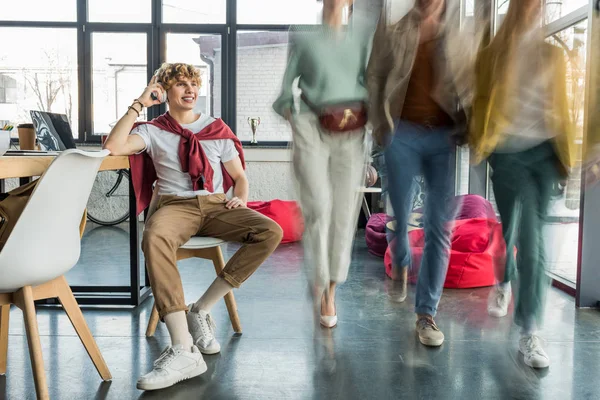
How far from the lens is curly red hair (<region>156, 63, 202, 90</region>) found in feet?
8.66

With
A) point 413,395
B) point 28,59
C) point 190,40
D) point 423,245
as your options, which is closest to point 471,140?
point 423,245

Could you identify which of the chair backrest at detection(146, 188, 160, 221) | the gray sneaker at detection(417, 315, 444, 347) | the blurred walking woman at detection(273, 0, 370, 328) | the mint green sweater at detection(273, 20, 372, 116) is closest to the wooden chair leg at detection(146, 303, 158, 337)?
the chair backrest at detection(146, 188, 160, 221)

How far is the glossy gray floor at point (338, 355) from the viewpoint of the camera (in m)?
2.14

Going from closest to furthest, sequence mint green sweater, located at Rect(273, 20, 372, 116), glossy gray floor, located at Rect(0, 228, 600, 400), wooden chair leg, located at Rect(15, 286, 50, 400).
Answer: mint green sweater, located at Rect(273, 20, 372, 116) → wooden chair leg, located at Rect(15, 286, 50, 400) → glossy gray floor, located at Rect(0, 228, 600, 400)

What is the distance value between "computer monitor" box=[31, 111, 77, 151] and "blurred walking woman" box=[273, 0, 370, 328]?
1923 millimetres

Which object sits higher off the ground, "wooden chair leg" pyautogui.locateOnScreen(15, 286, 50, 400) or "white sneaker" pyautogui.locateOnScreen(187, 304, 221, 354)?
"wooden chair leg" pyautogui.locateOnScreen(15, 286, 50, 400)

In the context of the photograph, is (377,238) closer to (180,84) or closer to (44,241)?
(180,84)

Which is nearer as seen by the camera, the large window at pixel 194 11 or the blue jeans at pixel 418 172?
the blue jeans at pixel 418 172

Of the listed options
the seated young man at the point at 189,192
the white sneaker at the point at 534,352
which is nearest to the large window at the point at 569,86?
the white sneaker at the point at 534,352

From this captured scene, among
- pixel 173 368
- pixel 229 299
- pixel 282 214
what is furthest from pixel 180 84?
pixel 282 214

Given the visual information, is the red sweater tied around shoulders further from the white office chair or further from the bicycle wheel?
the bicycle wheel

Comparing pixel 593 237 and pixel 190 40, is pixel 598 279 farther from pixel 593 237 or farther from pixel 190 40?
pixel 190 40

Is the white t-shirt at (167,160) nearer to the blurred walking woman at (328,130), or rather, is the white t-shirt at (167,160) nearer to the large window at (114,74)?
the blurred walking woman at (328,130)

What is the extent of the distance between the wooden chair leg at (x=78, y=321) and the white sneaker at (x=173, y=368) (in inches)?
6.5
